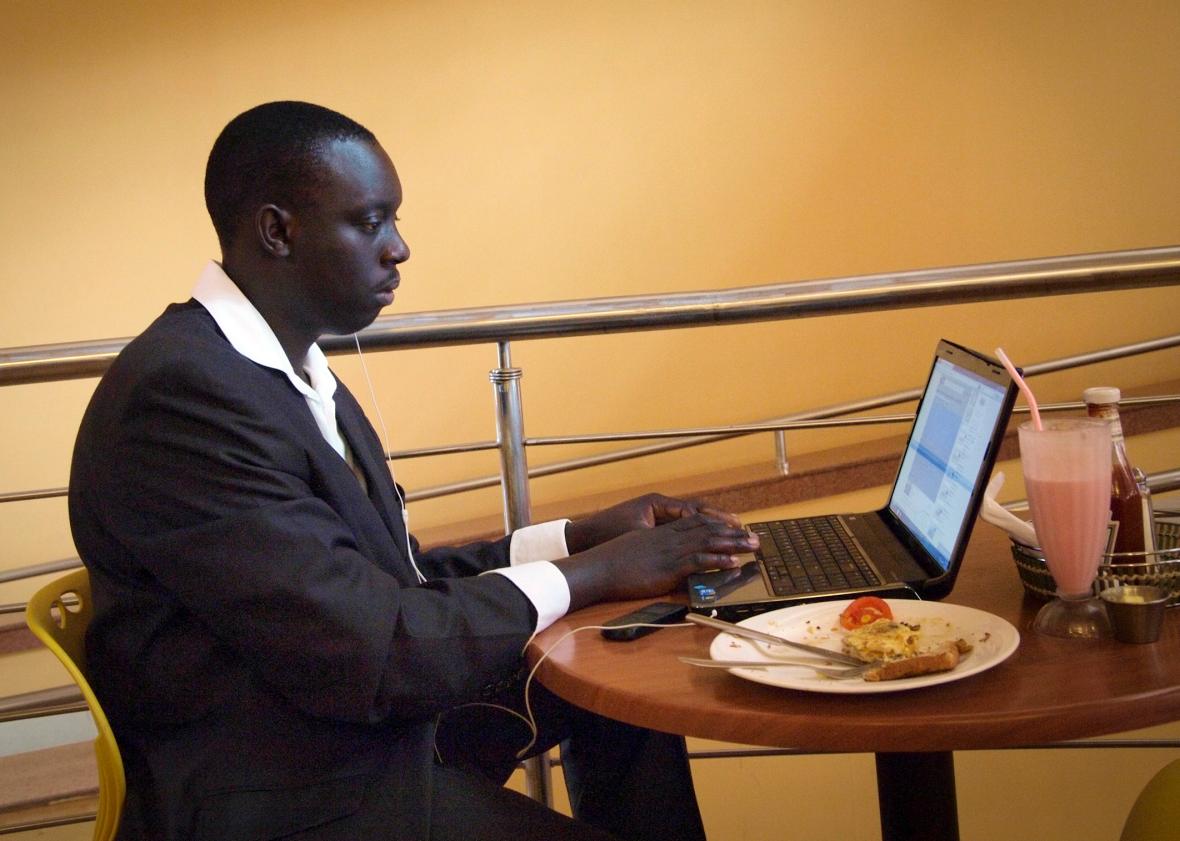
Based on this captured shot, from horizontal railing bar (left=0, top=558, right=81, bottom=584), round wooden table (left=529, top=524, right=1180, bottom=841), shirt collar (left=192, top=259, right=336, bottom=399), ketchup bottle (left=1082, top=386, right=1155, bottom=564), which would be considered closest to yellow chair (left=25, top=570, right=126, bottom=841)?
shirt collar (left=192, top=259, right=336, bottom=399)

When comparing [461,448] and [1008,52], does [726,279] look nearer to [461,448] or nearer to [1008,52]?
[1008,52]

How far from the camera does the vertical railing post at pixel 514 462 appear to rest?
190 centimetres

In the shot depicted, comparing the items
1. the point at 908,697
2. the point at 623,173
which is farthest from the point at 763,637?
the point at 623,173

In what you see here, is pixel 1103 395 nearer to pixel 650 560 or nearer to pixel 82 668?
pixel 650 560

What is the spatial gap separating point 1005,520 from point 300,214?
0.85 metres

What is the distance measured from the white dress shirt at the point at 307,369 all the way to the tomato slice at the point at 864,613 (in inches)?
12.5

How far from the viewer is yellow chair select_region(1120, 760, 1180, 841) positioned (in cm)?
130

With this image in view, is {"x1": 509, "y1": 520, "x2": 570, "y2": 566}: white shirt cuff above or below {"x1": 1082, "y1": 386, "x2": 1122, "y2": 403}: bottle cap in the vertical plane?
below

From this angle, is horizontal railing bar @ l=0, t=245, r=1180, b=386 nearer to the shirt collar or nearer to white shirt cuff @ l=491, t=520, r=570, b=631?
the shirt collar

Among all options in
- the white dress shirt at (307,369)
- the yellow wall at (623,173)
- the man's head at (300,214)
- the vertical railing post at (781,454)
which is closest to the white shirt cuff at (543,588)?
the white dress shirt at (307,369)

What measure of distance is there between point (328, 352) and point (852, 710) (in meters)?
1.17

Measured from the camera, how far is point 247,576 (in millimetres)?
1191

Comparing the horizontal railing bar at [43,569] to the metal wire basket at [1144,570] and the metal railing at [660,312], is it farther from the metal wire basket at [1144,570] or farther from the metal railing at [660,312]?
the metal wire basket at [1144,570]

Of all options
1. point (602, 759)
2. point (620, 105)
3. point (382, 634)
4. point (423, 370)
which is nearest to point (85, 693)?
point (382, 634)
